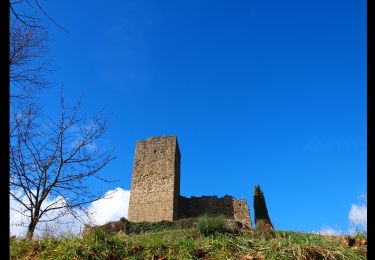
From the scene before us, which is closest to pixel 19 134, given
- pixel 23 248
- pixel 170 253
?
pixel 23 248

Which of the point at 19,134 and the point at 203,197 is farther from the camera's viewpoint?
the point at 203,197

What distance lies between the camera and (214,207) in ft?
91.5

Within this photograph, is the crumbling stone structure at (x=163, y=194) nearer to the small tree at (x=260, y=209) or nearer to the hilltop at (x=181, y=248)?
the small tree at (x=260, y=209)

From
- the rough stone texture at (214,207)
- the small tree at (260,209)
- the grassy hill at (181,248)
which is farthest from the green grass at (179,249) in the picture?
the rough stone texture at (214,207)

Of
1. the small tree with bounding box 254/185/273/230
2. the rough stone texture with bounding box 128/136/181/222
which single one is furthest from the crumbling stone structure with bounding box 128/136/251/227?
the small tree with bounding box 254/185/273/230

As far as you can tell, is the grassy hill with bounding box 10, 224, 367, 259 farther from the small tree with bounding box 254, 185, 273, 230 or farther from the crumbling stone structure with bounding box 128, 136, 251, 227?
the crumbling stone structure with bounding box 128, 136, 251, 227

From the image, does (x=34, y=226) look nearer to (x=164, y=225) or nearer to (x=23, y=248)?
(x=23, y=248)

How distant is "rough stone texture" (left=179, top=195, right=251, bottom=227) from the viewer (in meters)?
27.3

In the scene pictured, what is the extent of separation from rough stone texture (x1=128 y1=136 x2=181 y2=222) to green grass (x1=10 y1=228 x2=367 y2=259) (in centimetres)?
2108

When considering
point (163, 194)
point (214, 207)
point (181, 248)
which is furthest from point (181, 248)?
point (214, 207)

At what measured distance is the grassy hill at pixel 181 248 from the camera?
14.6ft

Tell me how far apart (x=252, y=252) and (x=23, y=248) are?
2.82 metres

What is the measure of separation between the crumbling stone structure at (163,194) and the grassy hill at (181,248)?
21.1 meters
